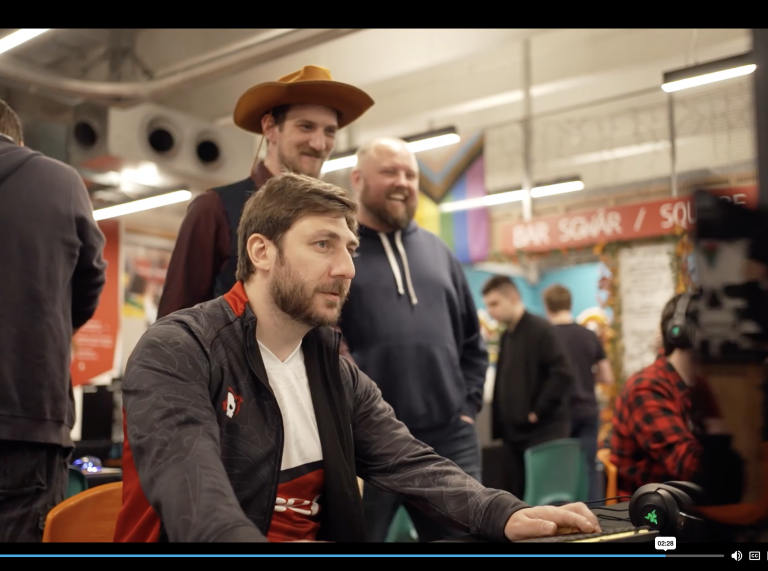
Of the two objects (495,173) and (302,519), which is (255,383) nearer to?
(302,519)

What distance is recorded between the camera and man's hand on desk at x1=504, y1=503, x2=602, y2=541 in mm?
1206

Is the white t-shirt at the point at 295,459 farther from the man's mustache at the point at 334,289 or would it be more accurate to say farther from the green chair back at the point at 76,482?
the green chair back at the point at 76,482

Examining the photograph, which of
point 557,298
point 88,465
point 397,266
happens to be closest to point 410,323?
point 397,266

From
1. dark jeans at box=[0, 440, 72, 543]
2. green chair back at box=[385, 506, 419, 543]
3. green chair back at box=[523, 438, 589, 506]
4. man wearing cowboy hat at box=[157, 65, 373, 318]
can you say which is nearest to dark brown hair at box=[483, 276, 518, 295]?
green chair back at box=[523, 438, 589, 506]

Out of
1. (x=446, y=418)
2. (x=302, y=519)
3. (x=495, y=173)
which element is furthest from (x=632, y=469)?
(x=495, y=173)

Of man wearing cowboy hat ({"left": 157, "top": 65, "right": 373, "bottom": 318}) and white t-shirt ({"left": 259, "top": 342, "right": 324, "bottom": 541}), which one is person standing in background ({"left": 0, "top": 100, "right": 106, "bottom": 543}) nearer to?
man wearing cowboy hat ({"left": 157, "top": 65, "right": 373, "bottom": 318})

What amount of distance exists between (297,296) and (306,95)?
2.30 feet

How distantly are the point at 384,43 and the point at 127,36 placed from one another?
2.35 meters

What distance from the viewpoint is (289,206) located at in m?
1.47

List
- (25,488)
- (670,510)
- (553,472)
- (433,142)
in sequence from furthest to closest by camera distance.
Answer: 1. (433,142)
2. (553,472)
3. (25,488)
4. (670,510)

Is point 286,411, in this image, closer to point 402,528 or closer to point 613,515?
point 613,515

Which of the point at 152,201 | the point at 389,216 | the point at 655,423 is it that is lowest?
the point at 655,423

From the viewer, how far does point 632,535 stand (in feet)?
3.57

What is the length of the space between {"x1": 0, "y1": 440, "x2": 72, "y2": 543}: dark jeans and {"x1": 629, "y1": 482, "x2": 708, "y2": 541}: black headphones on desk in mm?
1277
